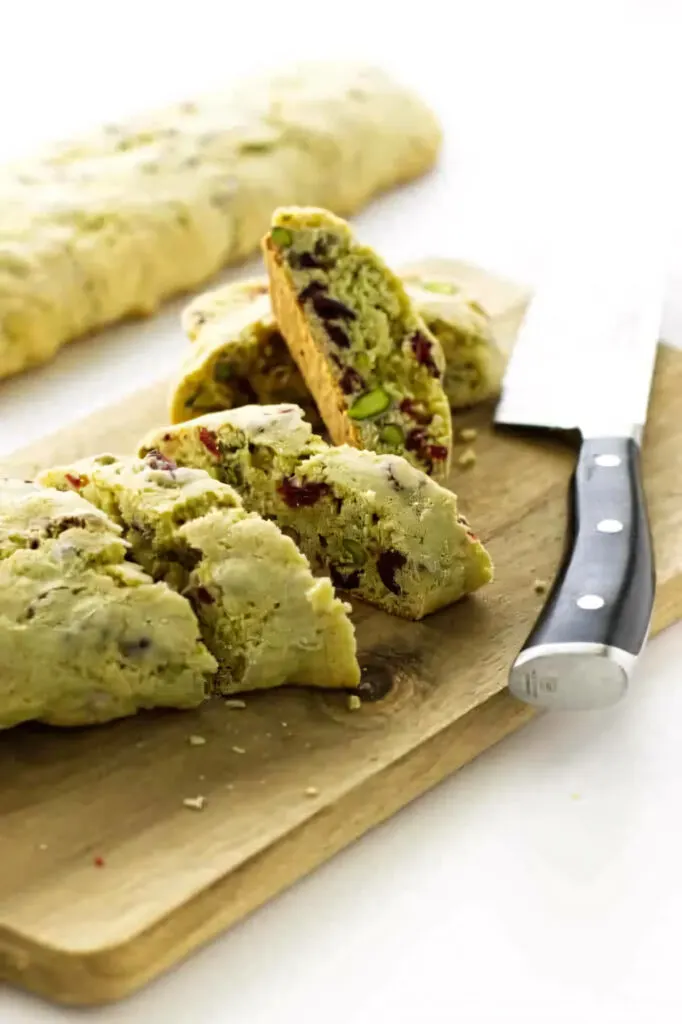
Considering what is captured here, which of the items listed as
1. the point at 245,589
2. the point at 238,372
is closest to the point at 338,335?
the point at 238,372

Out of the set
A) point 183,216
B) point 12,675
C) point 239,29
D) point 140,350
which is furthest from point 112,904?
point 239,29

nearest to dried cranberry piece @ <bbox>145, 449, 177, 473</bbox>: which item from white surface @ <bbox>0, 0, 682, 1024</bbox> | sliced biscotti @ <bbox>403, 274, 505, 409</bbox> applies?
white surface @ <bbox>0, 0, 682, 1024</bbox>

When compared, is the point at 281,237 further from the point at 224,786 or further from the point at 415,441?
the point at 224,786

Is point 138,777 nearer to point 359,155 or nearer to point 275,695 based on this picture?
point 275,695

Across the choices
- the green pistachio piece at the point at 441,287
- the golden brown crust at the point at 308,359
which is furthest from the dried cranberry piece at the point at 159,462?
the green pistachio piece at the point at 441,287

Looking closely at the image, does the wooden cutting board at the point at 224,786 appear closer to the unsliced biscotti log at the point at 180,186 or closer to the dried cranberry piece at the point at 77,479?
the dried cranberry piece at the point at 77,479

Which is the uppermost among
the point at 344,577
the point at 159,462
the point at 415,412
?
the point at 159,462
